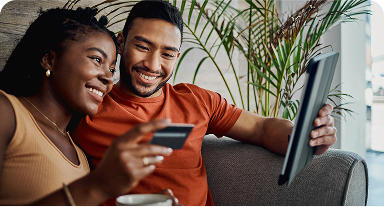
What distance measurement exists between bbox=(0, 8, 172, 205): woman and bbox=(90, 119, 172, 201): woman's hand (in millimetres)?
85

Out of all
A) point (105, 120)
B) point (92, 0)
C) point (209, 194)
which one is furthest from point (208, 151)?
point (92, 0)

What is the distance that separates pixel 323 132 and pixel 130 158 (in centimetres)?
67

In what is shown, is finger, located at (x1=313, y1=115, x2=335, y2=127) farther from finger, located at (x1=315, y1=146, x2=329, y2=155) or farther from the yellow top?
the yellow top

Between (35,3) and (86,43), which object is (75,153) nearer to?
(86,43)

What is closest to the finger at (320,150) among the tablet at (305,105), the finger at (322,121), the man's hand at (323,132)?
the man's hand at (323,132)

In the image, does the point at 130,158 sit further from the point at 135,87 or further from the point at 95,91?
the point at 135,87

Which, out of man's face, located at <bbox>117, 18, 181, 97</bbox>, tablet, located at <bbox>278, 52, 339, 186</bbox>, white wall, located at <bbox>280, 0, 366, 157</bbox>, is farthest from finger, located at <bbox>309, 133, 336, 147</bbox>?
white wall, located at <bbox>280, 0, 366, 157</bbox>

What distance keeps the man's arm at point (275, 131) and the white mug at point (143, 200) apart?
505 mm

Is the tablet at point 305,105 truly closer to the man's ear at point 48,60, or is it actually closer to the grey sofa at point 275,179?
the grey sofa at point 275,179

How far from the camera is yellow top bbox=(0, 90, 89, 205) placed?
0.79 metres

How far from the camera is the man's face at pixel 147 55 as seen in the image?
1242 mm

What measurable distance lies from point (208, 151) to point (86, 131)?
534 mm

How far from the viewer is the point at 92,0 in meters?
1.55

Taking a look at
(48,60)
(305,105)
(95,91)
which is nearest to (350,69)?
(305,105)
